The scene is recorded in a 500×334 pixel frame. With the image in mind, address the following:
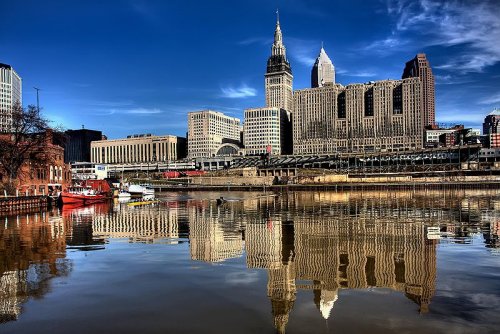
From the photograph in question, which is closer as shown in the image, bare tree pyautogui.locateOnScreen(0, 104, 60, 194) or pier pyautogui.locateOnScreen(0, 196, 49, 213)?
pier pyautogui.locateOnScreen(0, 196, 49, 213)

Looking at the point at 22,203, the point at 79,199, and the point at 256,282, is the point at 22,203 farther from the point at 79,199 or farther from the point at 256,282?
the point at 256,282

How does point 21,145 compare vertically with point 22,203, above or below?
above

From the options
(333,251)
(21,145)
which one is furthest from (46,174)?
(333,251)

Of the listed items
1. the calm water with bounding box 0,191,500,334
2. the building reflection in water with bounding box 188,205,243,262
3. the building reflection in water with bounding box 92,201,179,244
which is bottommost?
the building reflection in water with bounding box 92,201,179,244

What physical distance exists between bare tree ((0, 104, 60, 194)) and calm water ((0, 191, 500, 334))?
155ft

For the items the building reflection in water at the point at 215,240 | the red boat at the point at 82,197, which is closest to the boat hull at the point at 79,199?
the red boat at the point at 82,197

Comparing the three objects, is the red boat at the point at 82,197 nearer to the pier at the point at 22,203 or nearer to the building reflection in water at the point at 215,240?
the pier at the point at 22,203

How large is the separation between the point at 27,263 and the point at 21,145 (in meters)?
64.4

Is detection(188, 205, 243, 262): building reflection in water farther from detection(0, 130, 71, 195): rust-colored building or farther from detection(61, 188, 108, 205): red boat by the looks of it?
detection(0, 130, 71, 195): rust-colored building

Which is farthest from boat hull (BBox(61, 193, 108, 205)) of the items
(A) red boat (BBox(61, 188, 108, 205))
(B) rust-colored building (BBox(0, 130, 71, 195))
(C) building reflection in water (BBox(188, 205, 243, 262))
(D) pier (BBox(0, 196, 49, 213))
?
(C) building reflection in water (BBox(188, 205, 243, 262))

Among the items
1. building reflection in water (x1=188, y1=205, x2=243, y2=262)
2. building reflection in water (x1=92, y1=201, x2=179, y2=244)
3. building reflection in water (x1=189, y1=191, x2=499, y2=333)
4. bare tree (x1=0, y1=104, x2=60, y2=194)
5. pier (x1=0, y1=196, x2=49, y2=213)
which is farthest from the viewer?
bare tree (x1=0, y1=104, x2=60, y2=194)

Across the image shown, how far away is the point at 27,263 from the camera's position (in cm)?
2400

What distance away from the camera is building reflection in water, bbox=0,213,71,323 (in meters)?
17.3

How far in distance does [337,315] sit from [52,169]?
93822 mm
